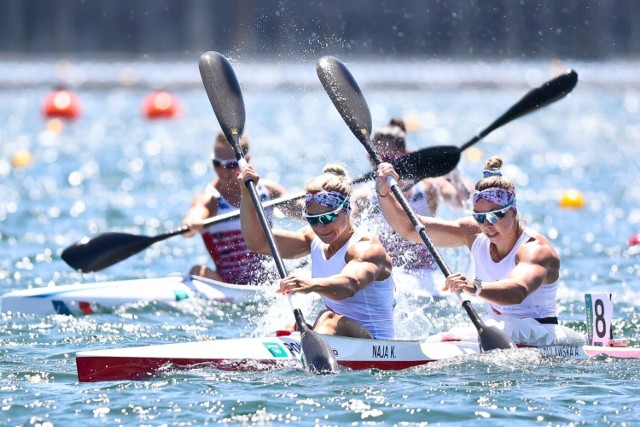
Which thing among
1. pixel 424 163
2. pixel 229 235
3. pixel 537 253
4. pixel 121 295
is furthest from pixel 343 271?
pixel 121 295

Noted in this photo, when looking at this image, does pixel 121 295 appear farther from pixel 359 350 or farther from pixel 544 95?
pixel 544 95

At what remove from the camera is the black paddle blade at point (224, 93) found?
378 inches

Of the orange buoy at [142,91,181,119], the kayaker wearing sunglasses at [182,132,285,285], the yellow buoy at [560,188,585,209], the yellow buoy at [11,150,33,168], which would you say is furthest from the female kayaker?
the orange buoy at [142,91,181,119]

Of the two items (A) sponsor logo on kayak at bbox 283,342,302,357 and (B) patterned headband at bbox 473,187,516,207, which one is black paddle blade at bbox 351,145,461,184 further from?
(A) sponsor logo on kayak at bbox 283,342,302,357

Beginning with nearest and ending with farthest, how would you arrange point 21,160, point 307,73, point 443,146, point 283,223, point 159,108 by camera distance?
point 443,146 → point 283,223 → point 21,160 → point 159,108 → point 307,73

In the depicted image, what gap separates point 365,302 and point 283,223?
11.5ft

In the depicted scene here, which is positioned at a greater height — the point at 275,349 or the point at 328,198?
the point at 328,198

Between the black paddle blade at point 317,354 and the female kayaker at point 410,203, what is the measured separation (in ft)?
10.4

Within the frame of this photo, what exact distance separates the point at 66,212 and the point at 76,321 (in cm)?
768

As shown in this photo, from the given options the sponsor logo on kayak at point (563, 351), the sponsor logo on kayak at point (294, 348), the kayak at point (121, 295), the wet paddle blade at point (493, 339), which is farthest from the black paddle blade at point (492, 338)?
the kayak at point (121, 295)

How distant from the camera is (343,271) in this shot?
7.88m

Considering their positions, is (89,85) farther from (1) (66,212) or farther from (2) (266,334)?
(2) (266,334)

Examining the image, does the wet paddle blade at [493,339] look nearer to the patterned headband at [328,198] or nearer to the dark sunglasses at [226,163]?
the patterned headband at [328,198]

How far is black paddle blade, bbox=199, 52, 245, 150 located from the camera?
31.5 feet
